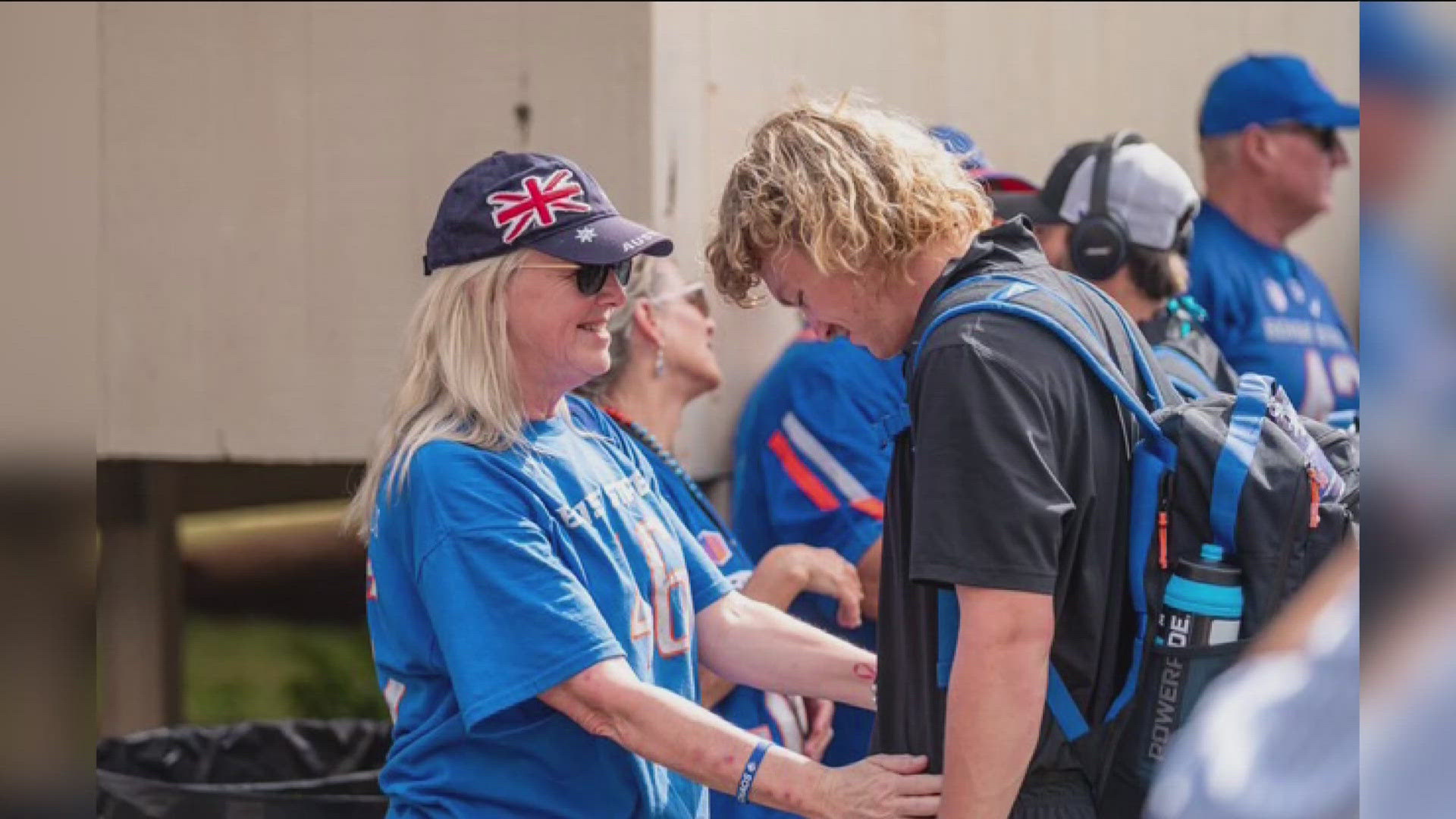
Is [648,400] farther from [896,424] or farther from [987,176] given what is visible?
[896,424]

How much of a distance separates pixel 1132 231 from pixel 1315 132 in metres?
1.57

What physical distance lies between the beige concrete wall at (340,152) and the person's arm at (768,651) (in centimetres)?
141

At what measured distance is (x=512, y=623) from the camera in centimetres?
241

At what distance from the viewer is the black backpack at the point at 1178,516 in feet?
7.05

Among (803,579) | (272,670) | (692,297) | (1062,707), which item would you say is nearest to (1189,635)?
(1062,707)

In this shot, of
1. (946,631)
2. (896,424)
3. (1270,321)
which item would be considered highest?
(896,424)

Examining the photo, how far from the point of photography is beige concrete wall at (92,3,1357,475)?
429cm

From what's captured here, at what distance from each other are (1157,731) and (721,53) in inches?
103


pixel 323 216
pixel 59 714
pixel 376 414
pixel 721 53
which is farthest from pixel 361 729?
pixel 59 714

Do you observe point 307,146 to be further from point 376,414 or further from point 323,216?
point 376,414

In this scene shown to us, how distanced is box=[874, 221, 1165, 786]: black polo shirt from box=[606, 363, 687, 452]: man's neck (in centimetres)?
147

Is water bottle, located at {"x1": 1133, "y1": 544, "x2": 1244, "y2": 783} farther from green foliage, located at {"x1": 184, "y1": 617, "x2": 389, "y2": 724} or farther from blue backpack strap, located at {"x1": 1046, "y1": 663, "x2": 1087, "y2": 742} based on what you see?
green foliage, located at {"x1": 184, "y1": 617, "x2": 389, "y2": 724}

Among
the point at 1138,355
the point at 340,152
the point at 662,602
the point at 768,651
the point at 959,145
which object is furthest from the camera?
the point at 340,152

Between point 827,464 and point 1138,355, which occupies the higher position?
point 1138,355
